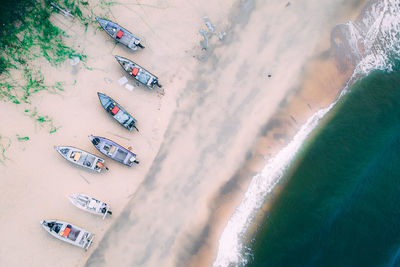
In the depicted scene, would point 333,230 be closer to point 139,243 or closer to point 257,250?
point 257,250

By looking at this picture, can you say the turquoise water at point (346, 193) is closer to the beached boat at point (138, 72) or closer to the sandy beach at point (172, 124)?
the sandy beach at point (172, 124)

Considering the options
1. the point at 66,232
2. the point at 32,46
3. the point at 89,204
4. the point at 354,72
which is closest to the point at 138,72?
the point at 32,46

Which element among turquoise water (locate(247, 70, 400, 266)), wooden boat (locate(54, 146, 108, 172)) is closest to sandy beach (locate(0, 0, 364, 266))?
wooden boat (locate(54, 146, 108, 172))

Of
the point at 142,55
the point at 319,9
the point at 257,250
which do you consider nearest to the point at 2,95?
the point at 142,55

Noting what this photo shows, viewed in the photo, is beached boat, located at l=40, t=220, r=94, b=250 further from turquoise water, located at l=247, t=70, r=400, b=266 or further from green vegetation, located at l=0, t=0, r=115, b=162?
turquoise water, located at l=247, t=70, r=400, b=266

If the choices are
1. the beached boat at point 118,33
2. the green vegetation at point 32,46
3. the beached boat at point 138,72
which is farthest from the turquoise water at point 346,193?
the green vegetation at point 32,46
